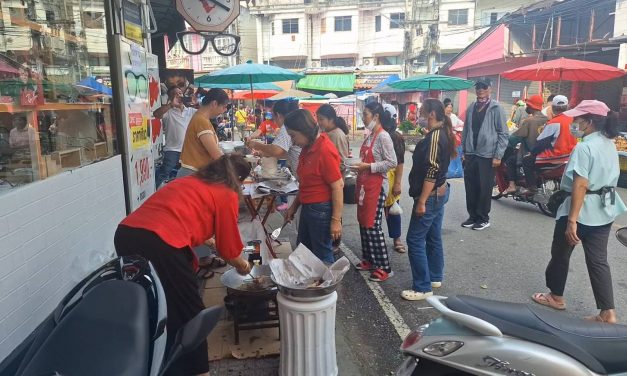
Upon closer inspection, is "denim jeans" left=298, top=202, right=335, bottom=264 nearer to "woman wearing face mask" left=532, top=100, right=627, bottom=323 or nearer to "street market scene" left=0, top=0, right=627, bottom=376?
"street market scene" left=0, top=0, right=627, bottom=376

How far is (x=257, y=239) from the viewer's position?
14.3 feet

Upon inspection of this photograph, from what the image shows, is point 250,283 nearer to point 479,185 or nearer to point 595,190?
point 595,190

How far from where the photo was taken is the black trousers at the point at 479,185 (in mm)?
6355

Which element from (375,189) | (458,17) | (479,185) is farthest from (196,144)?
(458,17)

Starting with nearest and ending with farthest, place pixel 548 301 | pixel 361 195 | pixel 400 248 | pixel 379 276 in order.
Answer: pixel 548 301 → pixel 361 195 → pixel 379 276 → pixel 400 248

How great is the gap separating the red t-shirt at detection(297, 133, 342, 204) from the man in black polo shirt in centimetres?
358

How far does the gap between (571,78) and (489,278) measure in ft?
23.5

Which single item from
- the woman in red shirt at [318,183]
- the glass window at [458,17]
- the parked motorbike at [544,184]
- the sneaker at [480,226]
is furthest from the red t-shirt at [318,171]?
the glass window at [458,17]

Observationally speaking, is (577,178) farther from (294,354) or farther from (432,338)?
(294,354)

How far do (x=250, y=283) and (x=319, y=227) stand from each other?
708mm

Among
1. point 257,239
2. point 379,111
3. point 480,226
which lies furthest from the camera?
point 480,226

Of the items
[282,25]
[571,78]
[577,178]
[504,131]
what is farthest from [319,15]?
[577,178]

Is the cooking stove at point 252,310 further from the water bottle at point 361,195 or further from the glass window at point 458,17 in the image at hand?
the glass window at point 458,17

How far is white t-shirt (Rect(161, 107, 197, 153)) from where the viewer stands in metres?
6.32
